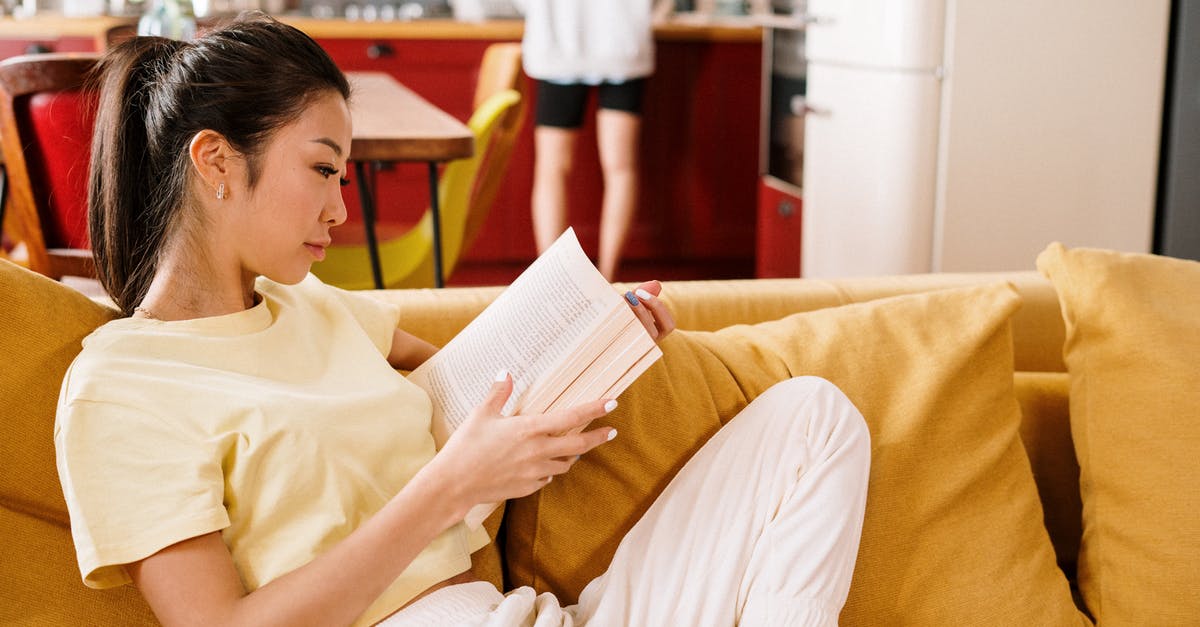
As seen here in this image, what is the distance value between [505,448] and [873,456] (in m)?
0.53

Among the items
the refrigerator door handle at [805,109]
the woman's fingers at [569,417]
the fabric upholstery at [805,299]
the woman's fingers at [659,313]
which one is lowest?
the fabric upholstery at [805,299]

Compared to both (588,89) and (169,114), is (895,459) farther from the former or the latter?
(588,89)

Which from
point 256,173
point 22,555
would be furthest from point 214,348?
point 22,555

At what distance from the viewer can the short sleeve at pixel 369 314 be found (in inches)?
52.5

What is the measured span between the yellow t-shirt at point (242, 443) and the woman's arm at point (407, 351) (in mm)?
136

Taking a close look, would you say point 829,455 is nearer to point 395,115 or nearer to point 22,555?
point 22,555

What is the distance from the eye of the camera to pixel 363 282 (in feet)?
8.41

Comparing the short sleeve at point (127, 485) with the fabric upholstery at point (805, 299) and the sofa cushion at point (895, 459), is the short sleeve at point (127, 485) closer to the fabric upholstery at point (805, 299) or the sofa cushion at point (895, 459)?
the sofa cushion at point (895, 459)

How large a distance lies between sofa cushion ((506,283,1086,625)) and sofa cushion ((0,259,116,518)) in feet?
1.63

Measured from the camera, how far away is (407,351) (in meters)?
1.40

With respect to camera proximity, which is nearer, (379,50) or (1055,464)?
(1055,464)

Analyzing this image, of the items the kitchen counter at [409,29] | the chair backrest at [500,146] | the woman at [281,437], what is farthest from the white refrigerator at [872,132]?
the woman at [281,437]

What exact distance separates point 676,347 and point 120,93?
0.68 metres

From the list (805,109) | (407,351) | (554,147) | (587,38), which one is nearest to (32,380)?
(407,351)
